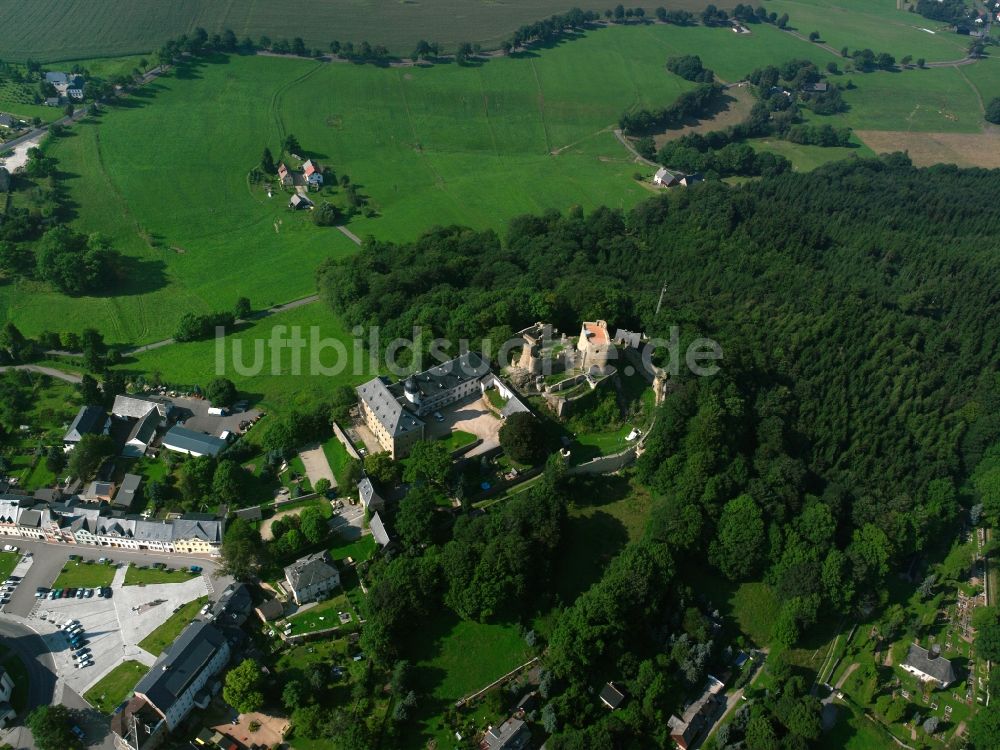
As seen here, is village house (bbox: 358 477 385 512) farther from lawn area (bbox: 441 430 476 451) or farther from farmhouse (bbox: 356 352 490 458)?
lawn area (bbox: 441 430 476 451)

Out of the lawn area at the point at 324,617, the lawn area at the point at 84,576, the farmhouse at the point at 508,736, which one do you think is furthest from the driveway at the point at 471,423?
the lawn area at the point at 84,576

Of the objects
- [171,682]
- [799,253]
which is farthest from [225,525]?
[799,253]

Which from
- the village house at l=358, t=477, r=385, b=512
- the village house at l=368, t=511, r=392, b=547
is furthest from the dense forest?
the village house at l=358, t=477, r=385, b=512

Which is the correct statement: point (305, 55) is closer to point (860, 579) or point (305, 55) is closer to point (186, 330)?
point (186, 330)

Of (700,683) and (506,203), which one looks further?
(506,203)

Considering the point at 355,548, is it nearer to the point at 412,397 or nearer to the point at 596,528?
the point at 412,397
